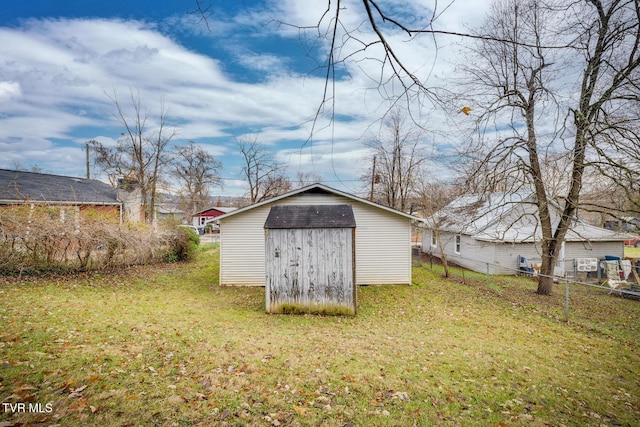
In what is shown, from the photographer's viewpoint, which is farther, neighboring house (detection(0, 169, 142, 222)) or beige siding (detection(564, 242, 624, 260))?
beige siding (detection(564, 242, 624, 260))

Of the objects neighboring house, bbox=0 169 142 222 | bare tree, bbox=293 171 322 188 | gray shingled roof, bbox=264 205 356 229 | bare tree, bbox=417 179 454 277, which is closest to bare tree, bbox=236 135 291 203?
bare tree, bbox=293 171 322 188

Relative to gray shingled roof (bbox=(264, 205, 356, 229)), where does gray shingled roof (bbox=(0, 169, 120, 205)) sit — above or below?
above

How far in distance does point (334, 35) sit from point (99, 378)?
4557 millimetres

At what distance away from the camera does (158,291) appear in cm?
1023

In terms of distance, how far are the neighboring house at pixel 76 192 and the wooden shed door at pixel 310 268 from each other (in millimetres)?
11361

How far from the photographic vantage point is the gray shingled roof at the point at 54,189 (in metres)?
16.2

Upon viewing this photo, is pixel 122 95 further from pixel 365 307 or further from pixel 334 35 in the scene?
pixel 334 35

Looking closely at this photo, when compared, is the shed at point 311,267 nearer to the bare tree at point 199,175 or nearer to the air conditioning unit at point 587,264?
the air conditioning unit at point 587,264

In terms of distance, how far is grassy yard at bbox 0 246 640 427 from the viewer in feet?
11.1

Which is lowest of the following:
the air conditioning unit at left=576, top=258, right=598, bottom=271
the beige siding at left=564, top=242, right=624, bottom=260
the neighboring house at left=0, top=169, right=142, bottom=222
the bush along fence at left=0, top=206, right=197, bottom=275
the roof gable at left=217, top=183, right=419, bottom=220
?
the air conditioning unit at left=576, top=258, right=598, bottom=271

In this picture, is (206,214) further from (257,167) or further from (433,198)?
(433,198)

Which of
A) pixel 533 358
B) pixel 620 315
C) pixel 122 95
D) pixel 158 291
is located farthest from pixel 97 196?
pixel 620 315

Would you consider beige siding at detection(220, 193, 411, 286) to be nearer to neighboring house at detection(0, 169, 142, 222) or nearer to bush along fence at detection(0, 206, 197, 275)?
bush along fence at detection(0, 206, 197, 275)

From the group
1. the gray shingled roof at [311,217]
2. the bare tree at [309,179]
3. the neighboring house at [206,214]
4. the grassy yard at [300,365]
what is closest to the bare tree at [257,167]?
the bare tree at [309,179]
